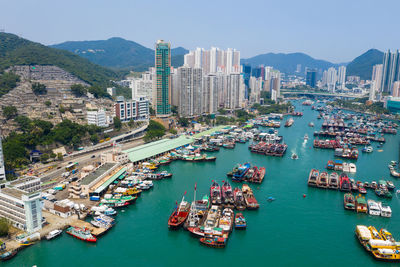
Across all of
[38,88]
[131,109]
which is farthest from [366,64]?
[38,88]

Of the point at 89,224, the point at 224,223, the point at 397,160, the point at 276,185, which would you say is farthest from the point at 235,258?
the point at 397,160

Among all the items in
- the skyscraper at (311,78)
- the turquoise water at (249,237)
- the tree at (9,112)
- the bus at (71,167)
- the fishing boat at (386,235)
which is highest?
the skyscraper at (311,78)

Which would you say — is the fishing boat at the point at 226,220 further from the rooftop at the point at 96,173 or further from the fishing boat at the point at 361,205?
the rooftop at the point at 96,173

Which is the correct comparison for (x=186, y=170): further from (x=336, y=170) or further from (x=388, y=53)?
(x=388, y=53)

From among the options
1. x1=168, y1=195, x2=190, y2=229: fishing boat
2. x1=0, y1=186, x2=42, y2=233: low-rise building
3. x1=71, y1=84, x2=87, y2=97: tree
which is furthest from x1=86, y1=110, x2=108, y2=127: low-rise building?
x1=168, y1=195, x2=190, y2=229: fishing boat

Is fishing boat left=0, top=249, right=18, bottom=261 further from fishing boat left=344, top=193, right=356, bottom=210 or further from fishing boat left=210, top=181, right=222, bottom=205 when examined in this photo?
fishing boat left=344, top=193, right=356, bottom=210

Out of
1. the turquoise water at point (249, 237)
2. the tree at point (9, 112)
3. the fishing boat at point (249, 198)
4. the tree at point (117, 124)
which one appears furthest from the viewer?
the tree at point (117, 124)

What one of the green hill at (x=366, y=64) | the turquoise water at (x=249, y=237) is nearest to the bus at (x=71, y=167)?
the turquoise water at (x=249, y=237)
